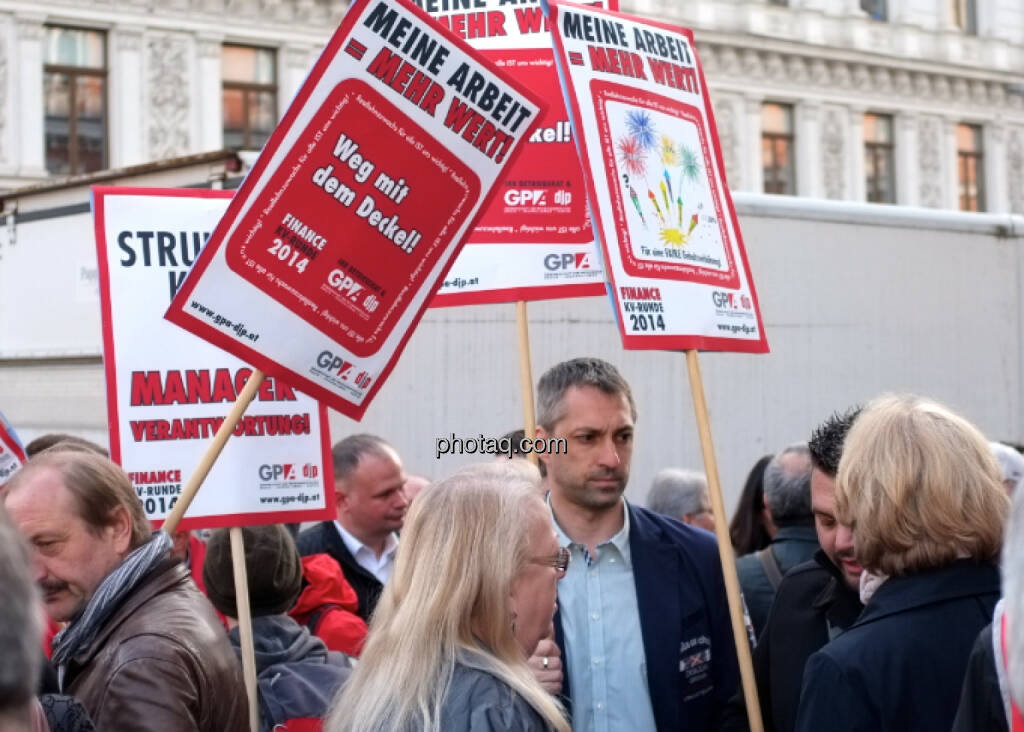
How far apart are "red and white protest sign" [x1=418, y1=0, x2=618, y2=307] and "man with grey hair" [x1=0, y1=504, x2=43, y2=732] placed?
3.20 m

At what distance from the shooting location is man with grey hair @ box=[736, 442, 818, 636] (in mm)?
4906

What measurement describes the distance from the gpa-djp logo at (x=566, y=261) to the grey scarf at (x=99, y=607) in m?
1.83

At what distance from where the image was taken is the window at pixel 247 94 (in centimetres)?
2733

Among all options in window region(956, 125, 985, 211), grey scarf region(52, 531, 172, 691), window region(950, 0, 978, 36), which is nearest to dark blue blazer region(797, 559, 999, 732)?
grey scarf region(52, 531, 172, 691)

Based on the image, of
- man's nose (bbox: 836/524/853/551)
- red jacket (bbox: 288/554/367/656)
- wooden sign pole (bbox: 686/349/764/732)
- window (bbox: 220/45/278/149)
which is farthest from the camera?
window (bbox: 220/45/278/149)

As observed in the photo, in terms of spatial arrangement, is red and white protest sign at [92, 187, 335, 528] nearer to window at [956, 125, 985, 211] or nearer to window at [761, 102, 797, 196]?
window at [761, 102, 797, 196]

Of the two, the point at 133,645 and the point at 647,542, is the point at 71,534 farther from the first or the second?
→ the point at 647,542

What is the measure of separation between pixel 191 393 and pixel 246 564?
19.8 inches

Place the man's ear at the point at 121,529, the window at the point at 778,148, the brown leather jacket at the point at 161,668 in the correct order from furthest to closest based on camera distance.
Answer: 1. the window at the point at 778,148
2. the man's ear at the point at 121,529
3. the brown leather jacket at the point at 161,668

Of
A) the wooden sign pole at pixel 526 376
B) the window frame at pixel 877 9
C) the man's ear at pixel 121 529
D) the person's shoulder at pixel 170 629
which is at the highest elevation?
the window frame at pixel 877 9

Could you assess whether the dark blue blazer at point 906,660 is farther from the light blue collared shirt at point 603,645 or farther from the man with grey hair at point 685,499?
the man with grey hair at point 685,499

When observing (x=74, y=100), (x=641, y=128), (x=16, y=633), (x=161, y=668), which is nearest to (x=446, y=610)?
(x=161, y=668)

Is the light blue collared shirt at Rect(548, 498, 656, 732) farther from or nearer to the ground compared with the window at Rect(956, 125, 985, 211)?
nearer to the ground

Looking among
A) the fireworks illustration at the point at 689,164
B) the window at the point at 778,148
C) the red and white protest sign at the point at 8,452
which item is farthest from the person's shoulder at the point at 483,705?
the window at the point at 778,148
